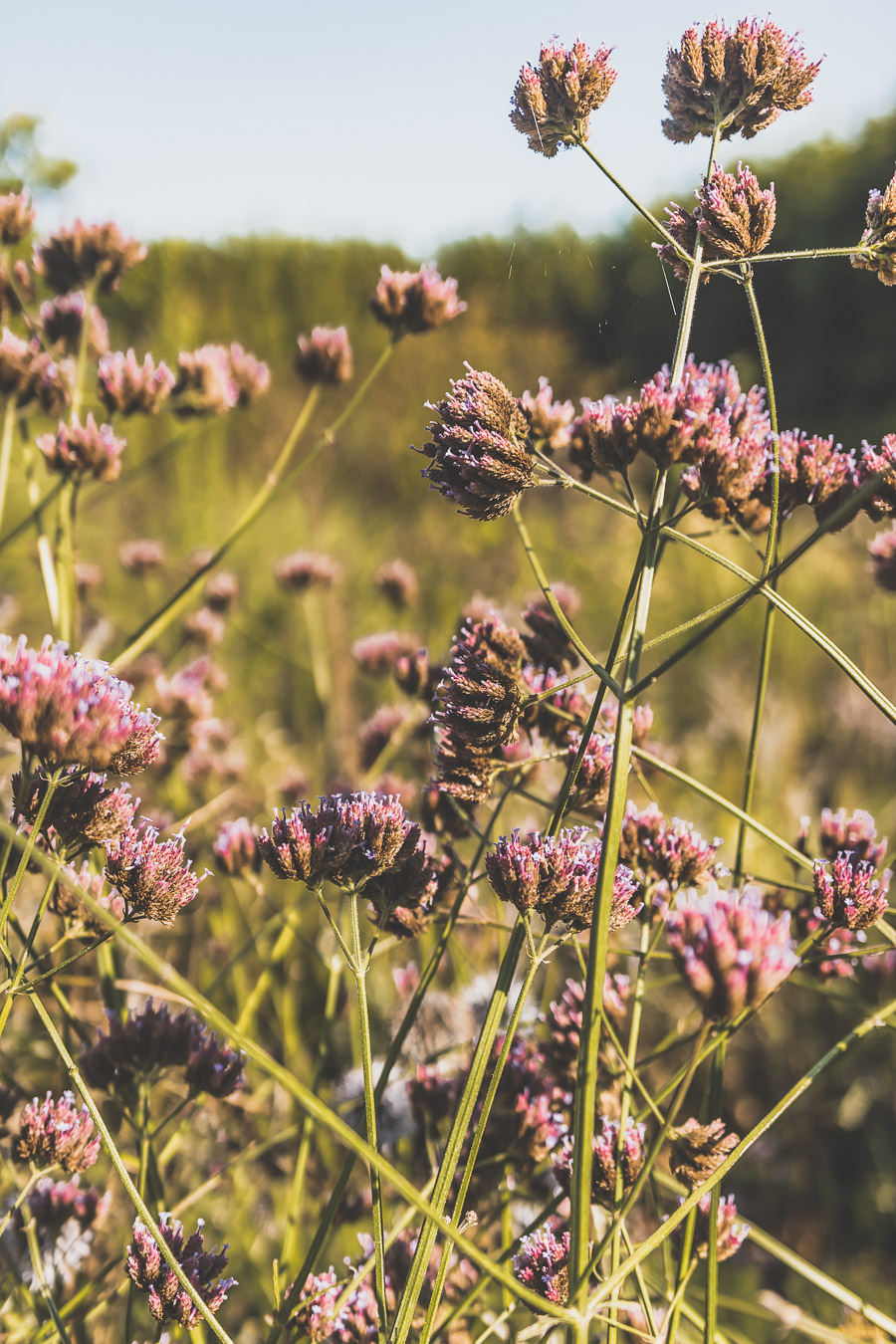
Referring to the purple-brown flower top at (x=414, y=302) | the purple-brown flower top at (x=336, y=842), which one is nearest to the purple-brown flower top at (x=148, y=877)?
the purple-brown flower top at (x=336, y=842)

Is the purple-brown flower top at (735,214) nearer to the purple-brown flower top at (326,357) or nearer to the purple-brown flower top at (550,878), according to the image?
the purple-brown flower top at (550,878)

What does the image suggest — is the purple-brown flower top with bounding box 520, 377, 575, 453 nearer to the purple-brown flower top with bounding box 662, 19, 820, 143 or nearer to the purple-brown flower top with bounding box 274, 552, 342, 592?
the purple-brown flower top with bounding box 662, 19, 820, 143

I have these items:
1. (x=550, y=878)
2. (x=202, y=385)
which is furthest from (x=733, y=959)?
(x=202, y=385)

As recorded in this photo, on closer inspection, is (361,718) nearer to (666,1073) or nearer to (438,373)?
(666,1073)

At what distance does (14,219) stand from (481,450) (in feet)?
3.42

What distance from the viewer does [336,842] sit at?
27.9 inches

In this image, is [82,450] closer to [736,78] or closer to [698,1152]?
[736,78]

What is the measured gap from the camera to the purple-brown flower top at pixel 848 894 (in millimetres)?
738

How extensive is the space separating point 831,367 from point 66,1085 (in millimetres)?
8127

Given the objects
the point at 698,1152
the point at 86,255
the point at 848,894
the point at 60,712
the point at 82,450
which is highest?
the point at 86,255

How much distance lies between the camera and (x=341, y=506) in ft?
19.4

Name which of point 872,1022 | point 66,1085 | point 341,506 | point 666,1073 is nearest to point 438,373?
point 341,506

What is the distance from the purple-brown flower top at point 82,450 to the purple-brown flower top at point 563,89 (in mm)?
679

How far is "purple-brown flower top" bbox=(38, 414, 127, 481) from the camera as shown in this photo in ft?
3.96
